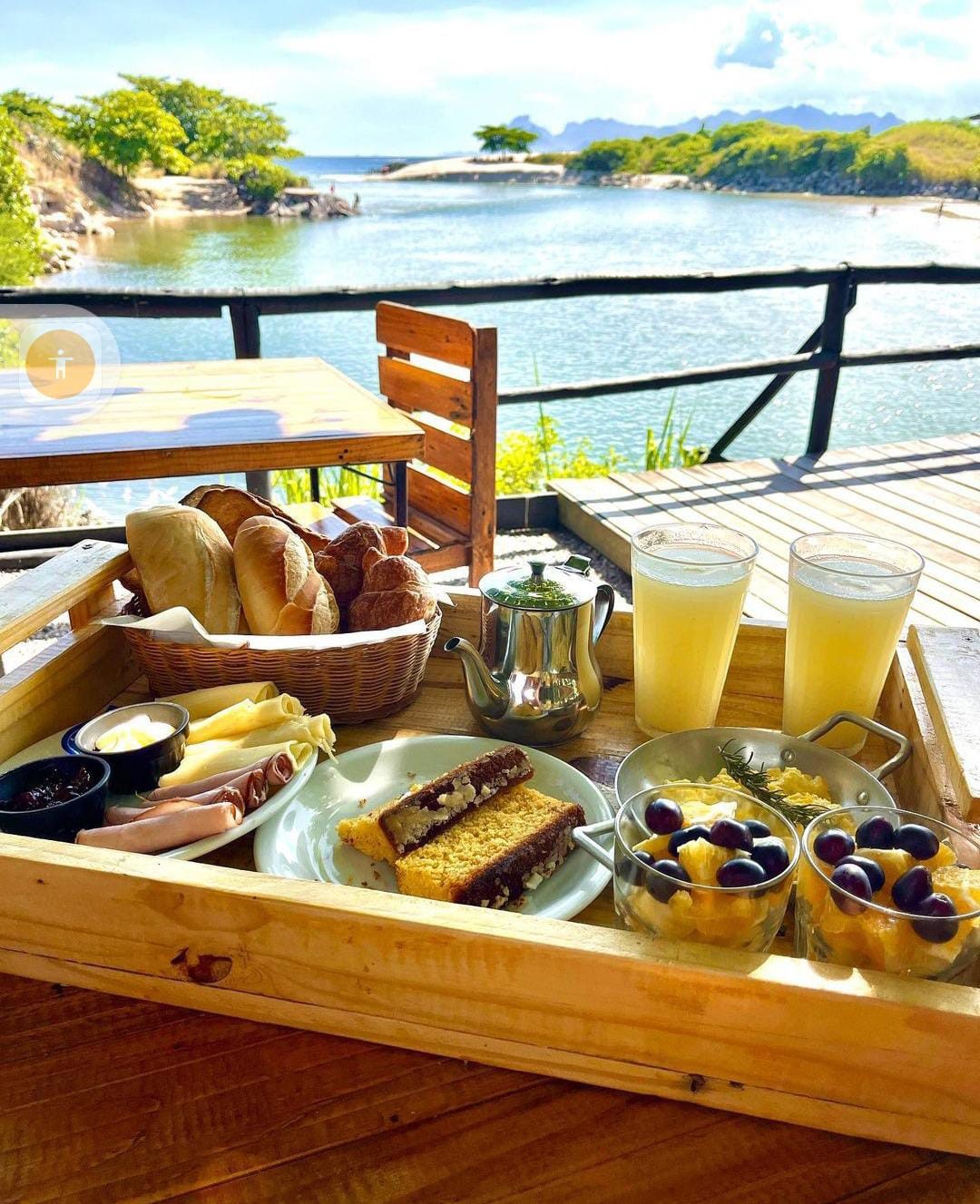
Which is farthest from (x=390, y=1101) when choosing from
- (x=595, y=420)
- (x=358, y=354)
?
(x=358, y=354)

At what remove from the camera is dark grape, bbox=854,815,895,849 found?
58cm

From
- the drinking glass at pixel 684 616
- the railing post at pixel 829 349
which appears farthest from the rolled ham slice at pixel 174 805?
the railing post at pixel 829 349

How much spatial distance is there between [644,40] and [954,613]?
92.5 meters

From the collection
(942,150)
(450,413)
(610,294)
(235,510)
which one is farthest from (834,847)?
(942,150)

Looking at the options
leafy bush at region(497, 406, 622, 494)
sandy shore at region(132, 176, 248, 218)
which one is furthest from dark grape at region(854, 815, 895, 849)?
sandy shore at region(132, 176, 248, 218)

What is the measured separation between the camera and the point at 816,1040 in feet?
1.68

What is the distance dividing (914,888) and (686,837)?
134 millimetres

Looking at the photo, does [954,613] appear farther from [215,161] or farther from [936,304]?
[215,161]

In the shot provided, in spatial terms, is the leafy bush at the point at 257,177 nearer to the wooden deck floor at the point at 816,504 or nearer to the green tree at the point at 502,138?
the green tree at the point at 502,138

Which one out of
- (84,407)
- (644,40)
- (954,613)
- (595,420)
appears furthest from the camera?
(644,40)

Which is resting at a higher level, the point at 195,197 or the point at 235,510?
the point at 195,197

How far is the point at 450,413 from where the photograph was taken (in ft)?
8.72

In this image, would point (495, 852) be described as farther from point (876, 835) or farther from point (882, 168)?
point (882, 168)

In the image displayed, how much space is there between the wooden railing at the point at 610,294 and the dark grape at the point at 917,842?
285cm
